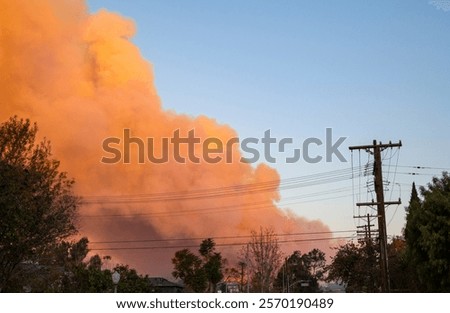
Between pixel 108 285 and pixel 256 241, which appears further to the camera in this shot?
pixel 256 241

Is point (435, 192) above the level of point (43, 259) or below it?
above

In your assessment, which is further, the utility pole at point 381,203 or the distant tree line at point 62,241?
the utility pole at point 381,203

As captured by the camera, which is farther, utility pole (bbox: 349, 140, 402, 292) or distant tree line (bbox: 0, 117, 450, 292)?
utility pole (bbox: 349, 140, 402, 292)

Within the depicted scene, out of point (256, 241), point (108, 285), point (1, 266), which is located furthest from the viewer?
point (256, 241)

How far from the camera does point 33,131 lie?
34281 millimetres

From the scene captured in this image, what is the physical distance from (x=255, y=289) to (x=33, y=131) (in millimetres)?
61485

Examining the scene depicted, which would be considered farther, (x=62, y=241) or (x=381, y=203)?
(x=381, y=203)

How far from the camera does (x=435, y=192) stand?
45312 mm
